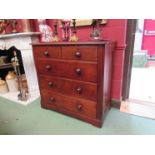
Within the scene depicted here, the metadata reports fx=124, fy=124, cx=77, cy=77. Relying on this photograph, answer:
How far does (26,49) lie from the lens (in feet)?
6.59

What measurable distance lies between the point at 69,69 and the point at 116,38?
0.71 m

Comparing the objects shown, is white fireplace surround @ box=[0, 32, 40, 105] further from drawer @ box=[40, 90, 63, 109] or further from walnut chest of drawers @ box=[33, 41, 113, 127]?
walnut chest of drawers @ box=[33, 41, 113, 127]

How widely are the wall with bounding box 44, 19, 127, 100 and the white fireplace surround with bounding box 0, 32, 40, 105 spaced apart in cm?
80

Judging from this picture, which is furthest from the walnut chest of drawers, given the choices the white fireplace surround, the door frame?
the white fireplace surround

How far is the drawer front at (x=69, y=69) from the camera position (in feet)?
3.92

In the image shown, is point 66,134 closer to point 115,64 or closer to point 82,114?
point 82,114

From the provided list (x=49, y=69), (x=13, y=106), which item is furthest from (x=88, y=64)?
(x=13, y=106)

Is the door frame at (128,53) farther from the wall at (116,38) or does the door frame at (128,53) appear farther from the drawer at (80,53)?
the drawer at (80,53)

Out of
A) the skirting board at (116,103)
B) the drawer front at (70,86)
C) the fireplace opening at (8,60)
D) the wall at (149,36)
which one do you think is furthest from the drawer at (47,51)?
the wall at (149,36)

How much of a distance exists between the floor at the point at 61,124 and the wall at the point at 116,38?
13.1 inches

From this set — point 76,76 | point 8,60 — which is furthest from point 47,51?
point 8,60

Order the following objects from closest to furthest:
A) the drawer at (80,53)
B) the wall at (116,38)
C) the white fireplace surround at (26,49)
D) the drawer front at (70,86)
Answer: the drawer at (80,53) → the drawer front at (70,86) → the wall at (116,38) → the white fireplace surround at (26,49)

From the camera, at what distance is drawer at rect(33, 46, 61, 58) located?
132 centimetres
